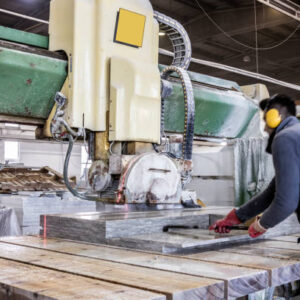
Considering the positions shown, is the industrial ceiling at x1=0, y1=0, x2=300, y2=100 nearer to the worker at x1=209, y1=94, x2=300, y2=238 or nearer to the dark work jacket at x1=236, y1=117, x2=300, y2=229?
the worker at x1=209, y1=94, x2=300, y2=238

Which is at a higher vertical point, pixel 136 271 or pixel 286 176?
pixel 286 176

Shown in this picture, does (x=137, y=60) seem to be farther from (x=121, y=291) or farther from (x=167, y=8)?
(x=167, y=8)

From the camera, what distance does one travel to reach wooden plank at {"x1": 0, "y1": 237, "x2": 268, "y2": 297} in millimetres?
1287

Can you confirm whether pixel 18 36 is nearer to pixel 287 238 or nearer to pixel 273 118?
pixel 273 118

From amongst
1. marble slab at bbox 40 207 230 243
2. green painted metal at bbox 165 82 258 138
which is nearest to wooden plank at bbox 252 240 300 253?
marble slab at bbox 40 207 230 243

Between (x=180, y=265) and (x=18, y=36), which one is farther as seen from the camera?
→ (x=18, y=36)

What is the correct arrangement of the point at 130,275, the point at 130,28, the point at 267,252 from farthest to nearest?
the point at 130,28 → the point at 267,252 → the point at 130,275

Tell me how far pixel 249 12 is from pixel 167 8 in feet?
4.20

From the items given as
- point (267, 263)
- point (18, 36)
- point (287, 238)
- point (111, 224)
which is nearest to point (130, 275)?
point (267, 263)

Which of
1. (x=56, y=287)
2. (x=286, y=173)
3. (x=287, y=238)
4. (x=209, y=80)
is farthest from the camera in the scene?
(x=209, y=80)

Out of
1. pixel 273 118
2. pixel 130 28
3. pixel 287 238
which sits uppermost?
pixel 130 28

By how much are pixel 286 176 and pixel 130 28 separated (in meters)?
1.09

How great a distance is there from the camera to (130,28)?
221cm

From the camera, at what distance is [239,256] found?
63.9 inches
